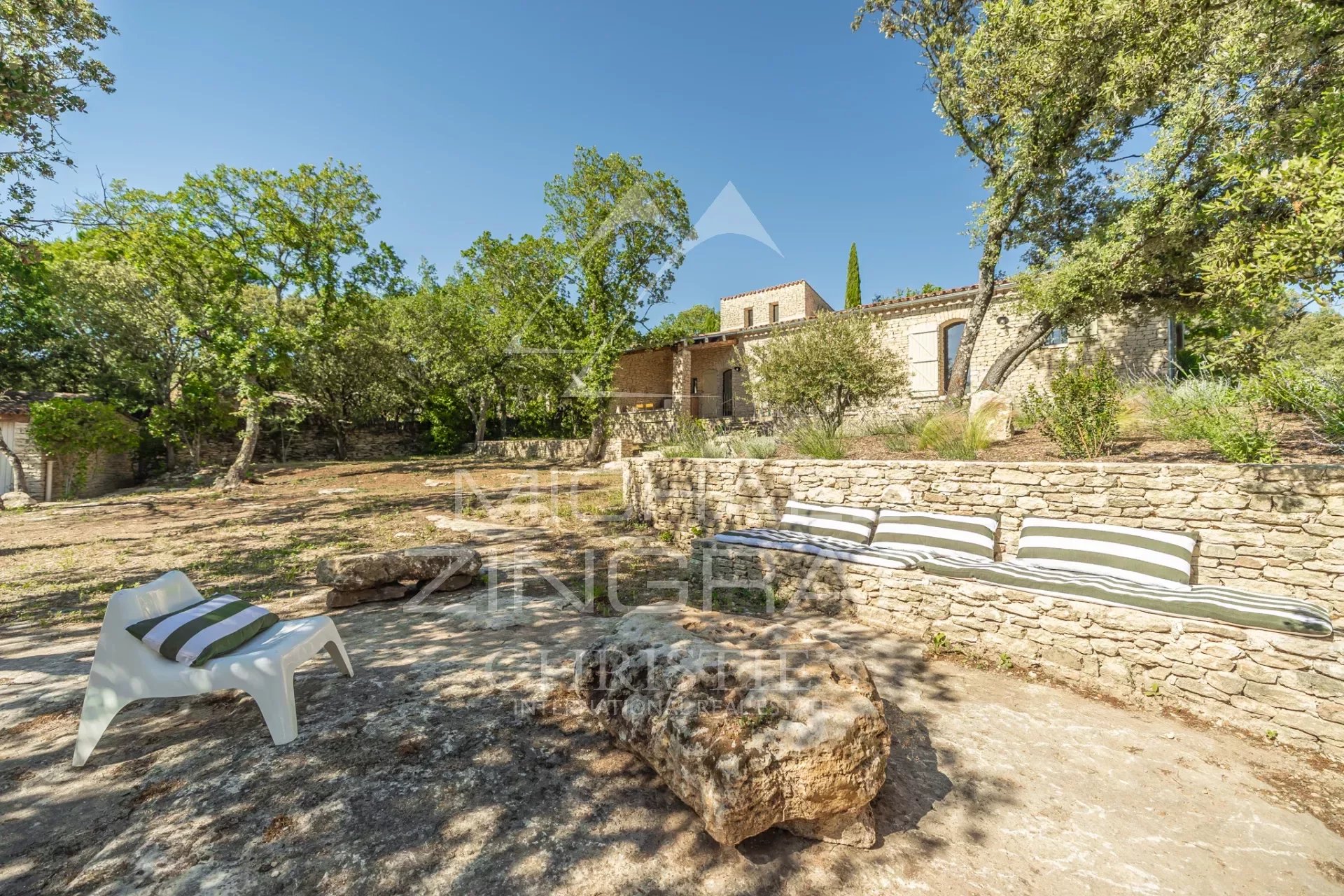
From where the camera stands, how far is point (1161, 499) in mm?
Result: 3971

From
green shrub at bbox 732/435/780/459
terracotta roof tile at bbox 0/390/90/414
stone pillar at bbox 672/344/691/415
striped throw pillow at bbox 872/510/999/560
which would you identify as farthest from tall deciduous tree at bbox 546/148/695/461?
terracotta roof tile at bbox 0/390/90/414

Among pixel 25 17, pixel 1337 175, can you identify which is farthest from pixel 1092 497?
pixel 25 17

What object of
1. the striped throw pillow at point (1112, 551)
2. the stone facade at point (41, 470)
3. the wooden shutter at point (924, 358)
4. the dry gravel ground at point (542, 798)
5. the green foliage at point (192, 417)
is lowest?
the dry gravel ground at point (542, 798)

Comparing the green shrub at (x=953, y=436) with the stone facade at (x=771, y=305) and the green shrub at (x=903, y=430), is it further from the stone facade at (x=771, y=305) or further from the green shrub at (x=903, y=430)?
the stone facade at (x=771, y=305)

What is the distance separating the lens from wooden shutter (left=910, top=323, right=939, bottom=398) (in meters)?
14.4

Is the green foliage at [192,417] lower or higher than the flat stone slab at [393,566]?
higher

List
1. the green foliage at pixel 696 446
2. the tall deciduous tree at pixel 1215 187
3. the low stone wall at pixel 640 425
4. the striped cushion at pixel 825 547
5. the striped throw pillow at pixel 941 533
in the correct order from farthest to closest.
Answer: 1. the low stone wall at pixel 640 425
2. the green foliage at pixel 696 446
3. the striped throw pillow at pixel 941 533
4. the striped cushion at pixel 825 547
5. the tall deciduous tree at pixel 1215 187

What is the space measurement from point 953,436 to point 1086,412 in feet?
4.89

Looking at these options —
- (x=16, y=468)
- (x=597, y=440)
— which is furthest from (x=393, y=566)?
(x=16, y=468)

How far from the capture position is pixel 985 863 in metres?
1.87

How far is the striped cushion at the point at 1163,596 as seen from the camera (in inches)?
108

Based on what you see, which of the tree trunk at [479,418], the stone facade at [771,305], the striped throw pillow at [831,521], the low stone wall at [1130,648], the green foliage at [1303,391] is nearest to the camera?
the low stone wall at [1130,648]

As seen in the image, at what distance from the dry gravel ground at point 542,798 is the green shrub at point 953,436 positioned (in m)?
3.20

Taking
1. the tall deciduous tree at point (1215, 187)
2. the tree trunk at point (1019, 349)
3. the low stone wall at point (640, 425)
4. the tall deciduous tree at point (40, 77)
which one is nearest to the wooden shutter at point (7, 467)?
the tall deciduous tree at point (40, 77)
